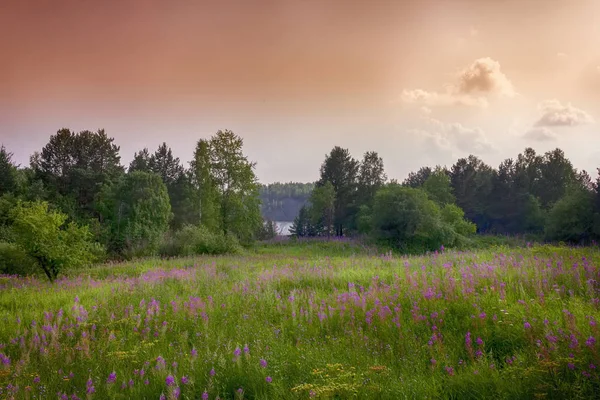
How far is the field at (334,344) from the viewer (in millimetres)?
3531

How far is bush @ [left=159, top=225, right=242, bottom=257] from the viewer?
25000 mm

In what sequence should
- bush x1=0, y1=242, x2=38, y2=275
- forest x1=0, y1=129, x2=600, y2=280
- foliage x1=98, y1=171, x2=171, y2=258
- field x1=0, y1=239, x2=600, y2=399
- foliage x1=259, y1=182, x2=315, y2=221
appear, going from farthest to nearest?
1. foliage x1=259, y1=182, x2=315, y2=221
2. foliage x1=98, y1=171, x2=171, y2=258
3. forest x1=0, y1=129, x2=600, y2=280
4. bush x1=0, y1=242, x2=38, y2=275
5. field x1=0, y1=239, x2=600, y2=399

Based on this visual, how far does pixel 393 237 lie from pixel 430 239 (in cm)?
254

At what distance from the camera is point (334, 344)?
4816 millimetres

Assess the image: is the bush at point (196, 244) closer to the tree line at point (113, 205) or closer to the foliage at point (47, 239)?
the tree line at point (113, 205)

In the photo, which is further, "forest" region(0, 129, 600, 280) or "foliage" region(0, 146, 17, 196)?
"foliage" region(0, 146, 17, 196)

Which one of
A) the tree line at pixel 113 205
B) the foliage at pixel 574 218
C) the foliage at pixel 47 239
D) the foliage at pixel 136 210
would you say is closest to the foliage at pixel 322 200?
the tree line at pixel 113 205

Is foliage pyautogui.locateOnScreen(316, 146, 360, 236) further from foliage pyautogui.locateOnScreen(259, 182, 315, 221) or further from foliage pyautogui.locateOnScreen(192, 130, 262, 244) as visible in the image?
foliage pyautogui.locateOnScreen(259, 182, 315, 221)

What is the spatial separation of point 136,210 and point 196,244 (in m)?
11.4

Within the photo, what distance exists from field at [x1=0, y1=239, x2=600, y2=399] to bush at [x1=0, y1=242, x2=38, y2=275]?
6.92 m

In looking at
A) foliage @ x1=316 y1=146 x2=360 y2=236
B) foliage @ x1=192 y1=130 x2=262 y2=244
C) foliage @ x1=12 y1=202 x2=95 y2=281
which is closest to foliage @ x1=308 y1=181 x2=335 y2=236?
foliage @ x1=316 y1=146 x2=360 y2=236

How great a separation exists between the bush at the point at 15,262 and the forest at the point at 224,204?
8 centimetres

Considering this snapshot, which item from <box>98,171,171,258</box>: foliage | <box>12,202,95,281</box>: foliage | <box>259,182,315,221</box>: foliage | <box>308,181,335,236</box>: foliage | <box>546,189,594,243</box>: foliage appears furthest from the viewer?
<box>259,182,315,221</box>: foliage

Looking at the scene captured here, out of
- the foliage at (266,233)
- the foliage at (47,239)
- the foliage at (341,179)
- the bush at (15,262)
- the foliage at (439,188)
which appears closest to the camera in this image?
the foliage at (47,239)
